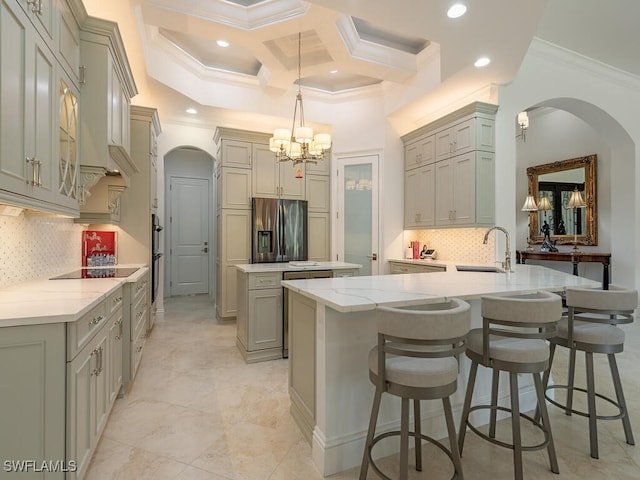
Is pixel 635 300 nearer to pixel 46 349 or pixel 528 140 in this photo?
pixel 46 349

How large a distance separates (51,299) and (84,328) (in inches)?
12.0

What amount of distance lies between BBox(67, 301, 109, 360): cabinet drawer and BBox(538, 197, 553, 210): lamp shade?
23.6 feet

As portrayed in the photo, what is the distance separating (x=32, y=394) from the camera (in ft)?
4.58

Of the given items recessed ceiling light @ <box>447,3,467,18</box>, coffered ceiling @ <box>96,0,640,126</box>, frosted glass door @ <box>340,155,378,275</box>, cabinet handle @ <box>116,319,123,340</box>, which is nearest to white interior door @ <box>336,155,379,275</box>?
frosted glass door @ <box>340,155,378,275</box>

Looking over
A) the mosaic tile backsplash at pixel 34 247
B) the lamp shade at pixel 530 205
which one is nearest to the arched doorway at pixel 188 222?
the mosaic tile backsplash at pixel 34 247

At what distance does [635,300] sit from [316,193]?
4.18 metres

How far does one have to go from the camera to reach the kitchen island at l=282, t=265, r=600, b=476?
5.98 ft

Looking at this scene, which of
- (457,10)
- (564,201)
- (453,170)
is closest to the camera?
(457,10)

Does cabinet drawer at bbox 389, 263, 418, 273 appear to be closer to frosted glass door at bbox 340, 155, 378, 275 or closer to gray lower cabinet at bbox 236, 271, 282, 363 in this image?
frosted glass door at bbox 340, 155, 378, 275

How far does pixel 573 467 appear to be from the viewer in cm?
185

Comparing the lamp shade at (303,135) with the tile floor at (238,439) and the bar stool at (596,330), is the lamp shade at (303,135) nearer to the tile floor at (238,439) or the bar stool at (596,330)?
the tile floor at (238,439)

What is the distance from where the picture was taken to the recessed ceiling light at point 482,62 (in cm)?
349

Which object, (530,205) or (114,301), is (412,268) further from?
(114,301)

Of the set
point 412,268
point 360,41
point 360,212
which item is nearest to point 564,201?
point 412,268
